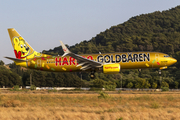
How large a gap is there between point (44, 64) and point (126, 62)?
A: 13.7 metres

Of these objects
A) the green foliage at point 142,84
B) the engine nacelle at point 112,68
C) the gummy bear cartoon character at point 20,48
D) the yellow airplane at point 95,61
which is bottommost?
the green foliage at point 142,84

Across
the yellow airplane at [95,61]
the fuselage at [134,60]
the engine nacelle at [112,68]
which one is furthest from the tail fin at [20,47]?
the engine nacelle at [112,68]

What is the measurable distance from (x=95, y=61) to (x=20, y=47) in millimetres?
14723

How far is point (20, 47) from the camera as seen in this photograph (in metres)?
45.5

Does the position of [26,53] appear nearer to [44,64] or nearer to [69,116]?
[44,64]

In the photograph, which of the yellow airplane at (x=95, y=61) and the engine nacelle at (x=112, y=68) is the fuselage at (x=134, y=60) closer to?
the yellow airplane at (x=95, y=61)

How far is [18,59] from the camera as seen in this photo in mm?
42781

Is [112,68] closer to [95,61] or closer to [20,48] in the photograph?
[95,61]

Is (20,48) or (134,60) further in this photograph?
(20,48)

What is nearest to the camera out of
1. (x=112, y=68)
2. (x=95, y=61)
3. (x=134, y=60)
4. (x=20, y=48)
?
(x=112, y=68)

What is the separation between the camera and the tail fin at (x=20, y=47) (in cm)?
4469

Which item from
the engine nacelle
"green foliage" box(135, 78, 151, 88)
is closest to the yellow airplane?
the engine nacelle

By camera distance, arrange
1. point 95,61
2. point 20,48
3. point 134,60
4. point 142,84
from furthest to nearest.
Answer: point 142,84, point 20,48, point 95,61, point 134,60

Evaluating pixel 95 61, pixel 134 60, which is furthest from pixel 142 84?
pixel 95 61
